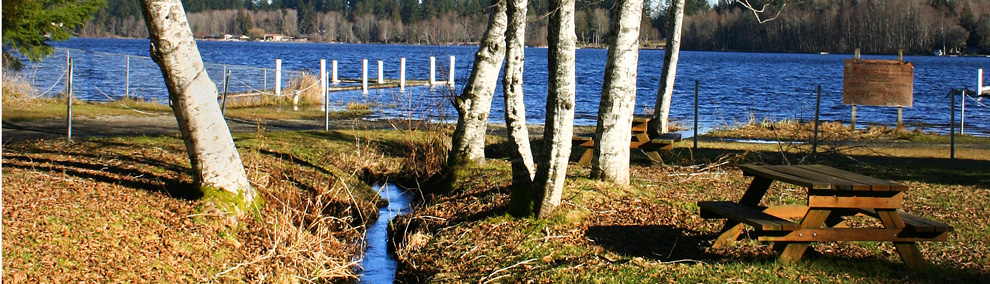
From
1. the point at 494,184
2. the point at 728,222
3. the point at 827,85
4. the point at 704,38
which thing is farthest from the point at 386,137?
the point at 704,38

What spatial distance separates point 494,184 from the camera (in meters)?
9.89

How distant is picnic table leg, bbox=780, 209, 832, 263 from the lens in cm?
638

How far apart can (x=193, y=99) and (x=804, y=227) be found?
16.7 ft

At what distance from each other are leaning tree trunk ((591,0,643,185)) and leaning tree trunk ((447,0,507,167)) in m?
2.07

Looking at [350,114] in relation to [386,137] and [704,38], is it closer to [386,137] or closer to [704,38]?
[386,137]

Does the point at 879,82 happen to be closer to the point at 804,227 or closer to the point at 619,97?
the point at 619,97

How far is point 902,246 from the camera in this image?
6457mm

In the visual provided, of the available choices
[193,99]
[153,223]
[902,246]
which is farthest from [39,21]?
[902,246]

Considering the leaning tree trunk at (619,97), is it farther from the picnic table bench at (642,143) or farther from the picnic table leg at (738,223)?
the picnic table bench at (642,143)

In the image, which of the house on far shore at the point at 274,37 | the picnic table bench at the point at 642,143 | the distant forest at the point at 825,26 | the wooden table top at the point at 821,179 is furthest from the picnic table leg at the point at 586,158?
the house on far shore at the point at 274,37

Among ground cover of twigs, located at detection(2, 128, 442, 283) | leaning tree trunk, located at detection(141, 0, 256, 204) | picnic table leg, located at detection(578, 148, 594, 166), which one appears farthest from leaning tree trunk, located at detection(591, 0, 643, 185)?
leaning tree trunk, located at detection(141, 0, 256, 204)

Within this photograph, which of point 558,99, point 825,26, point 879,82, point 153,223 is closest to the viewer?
point 153,223

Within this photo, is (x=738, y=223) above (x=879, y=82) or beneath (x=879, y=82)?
beneath

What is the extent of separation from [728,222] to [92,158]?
7.02 m
